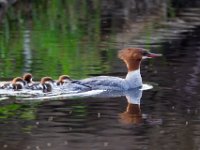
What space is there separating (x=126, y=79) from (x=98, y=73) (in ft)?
3.59

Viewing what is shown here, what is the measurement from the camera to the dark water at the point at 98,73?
10.3 m

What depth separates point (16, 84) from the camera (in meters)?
13.6

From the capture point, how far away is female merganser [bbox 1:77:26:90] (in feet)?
44.8

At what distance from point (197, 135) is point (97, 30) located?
43.3 ft

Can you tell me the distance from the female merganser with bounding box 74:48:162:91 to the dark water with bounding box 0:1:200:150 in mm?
412

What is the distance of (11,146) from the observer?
9.73 meters

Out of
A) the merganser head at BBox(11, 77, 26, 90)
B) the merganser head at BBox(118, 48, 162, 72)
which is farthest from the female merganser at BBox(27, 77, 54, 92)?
the merganser head at BBox(118, 48, 162, 72)

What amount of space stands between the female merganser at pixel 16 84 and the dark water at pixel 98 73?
843 millimetres

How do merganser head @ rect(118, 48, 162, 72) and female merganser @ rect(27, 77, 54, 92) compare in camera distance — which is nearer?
female merganser @ rect(27, 77, 54, 92)

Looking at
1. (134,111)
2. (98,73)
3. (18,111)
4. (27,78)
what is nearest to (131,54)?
(98,73)

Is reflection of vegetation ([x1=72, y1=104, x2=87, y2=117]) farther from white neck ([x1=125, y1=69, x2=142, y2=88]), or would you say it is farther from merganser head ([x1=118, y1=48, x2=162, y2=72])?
merganser head ([x1=118, y1=48, x2=162, y2=72])

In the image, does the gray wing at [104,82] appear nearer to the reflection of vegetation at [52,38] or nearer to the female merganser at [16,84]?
the female merganser at [16,84]

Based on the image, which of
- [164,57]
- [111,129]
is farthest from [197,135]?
[164,57]

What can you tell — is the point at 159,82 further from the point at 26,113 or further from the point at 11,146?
the point at 11,146
